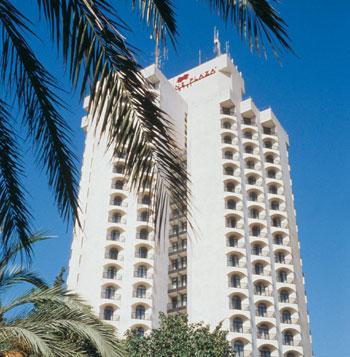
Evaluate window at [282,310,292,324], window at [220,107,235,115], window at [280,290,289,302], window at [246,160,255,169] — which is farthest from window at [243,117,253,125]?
window at [282,310,292,324]

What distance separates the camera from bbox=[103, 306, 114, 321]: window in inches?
2344

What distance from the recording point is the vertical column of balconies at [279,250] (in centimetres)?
6134

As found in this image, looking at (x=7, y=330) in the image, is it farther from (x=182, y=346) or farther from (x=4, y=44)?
(x=182, y=346)

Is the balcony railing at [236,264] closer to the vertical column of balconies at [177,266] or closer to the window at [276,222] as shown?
the vertical column of balconies at [177,266]

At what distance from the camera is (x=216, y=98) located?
3009 inches

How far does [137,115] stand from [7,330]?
7601 millimetres

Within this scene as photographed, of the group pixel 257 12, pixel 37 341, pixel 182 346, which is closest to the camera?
pixel 257 12

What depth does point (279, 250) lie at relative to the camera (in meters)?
67.4

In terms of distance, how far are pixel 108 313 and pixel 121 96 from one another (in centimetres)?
5652

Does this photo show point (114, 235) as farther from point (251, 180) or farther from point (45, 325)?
point (45, 325)

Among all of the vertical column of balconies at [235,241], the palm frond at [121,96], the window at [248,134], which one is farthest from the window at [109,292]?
the palm frond at [121,96]

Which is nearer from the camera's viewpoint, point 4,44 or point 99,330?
point 4,44

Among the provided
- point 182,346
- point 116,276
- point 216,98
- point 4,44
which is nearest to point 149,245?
point 116,276

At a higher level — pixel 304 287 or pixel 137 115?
pixel 304 287
